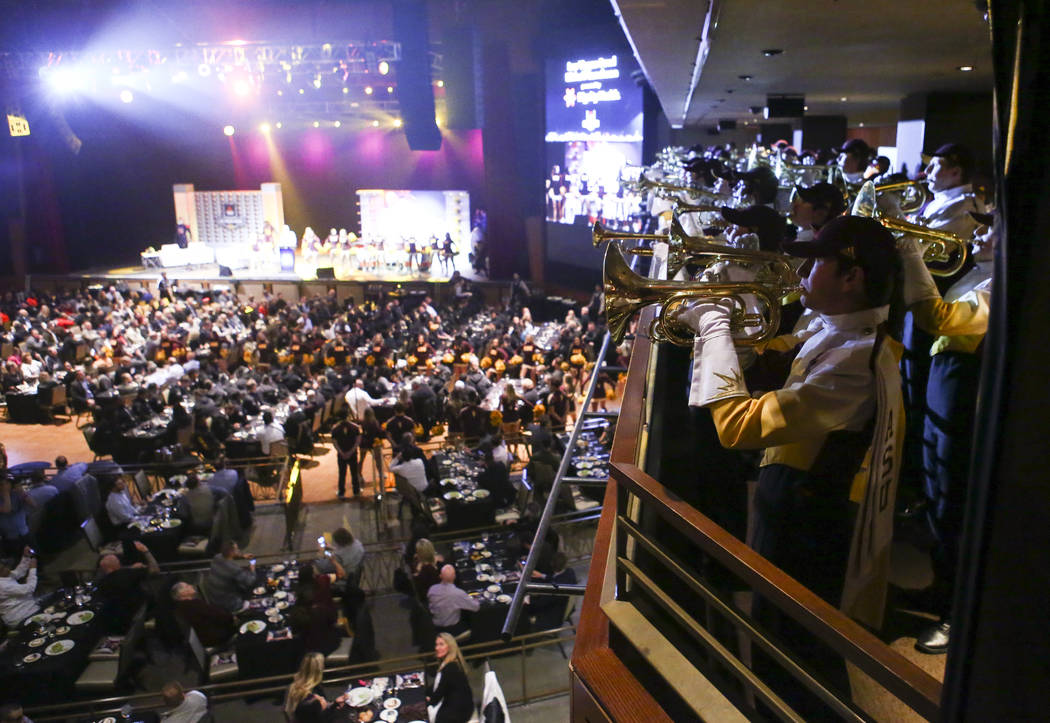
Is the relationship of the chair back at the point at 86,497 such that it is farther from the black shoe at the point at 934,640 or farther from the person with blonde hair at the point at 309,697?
the black shoe at the point at 934,640

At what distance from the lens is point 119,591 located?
20.8ft

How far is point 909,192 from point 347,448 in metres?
7.20

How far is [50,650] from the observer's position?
5723 mm

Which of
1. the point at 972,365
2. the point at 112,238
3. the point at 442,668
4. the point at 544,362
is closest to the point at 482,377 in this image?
the point at 544,362

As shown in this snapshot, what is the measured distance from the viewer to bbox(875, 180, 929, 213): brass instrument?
11.2 ft

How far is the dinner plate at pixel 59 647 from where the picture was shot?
5707mm

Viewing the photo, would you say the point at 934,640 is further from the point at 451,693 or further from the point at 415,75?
the point at 415,75

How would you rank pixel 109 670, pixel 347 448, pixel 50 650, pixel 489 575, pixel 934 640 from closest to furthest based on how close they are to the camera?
1. pixel 934 640
2. pixel 50 650
3. pixel 109 670
4. pixel 489 575
5. pixel 347 448

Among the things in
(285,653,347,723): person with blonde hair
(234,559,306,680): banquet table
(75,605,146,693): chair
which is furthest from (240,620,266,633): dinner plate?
(285,653,347,723): person with blonde hair

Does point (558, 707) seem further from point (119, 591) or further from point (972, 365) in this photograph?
point (972, 365)

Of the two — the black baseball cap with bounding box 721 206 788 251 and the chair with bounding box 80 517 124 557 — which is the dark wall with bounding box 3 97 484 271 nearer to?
the chair with bounding box 80 517 124 557

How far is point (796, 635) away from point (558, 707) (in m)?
4.31

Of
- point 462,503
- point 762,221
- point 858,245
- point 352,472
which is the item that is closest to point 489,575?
point 462,503

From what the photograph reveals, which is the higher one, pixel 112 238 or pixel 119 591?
pixel 112 238
